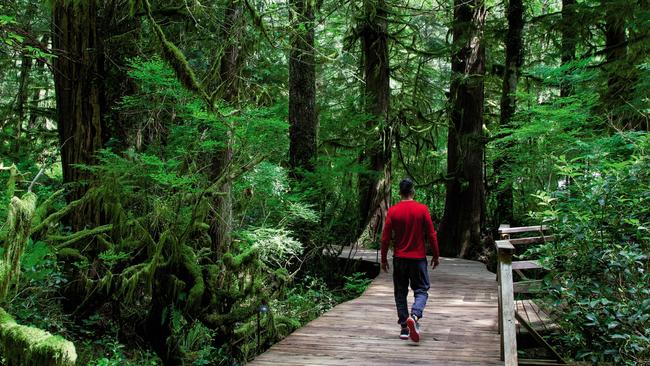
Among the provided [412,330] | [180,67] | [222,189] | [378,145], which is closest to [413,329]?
[412,330]

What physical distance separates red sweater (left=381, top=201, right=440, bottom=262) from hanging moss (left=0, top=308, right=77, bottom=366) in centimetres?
404

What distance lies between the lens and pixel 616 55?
1225cm

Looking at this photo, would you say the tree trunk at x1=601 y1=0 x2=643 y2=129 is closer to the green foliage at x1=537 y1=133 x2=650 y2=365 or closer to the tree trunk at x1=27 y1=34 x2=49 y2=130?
the green foliage at x1=537 y1=133 x2=650 y2=365

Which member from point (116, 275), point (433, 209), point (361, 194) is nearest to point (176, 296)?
point (116, 275)

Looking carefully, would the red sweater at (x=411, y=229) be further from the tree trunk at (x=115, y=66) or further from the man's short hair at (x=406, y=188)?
the tree trunk at (x=115, y=66)

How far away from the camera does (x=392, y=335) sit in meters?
7.14

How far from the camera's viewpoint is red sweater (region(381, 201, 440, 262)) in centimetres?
671

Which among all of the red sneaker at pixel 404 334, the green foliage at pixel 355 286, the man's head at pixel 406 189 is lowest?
the green foliage at pixel 355 286

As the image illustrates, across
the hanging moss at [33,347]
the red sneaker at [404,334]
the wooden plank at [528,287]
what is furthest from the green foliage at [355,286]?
the hanging moss at [33,347]

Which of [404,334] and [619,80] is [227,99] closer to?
[404,334]

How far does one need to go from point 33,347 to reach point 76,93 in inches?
238

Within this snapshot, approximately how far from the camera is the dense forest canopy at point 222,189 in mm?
6305

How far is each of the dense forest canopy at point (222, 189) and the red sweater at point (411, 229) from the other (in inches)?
61.0

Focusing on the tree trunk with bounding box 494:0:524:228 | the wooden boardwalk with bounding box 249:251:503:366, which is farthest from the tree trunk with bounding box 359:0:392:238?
the wooden boardwalk with bounding box 249:251:503:366
